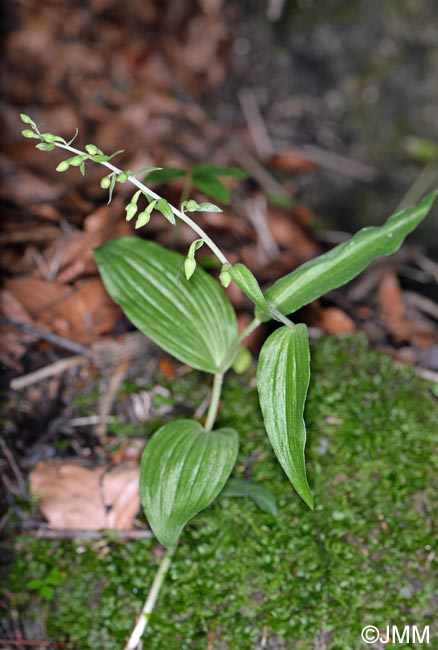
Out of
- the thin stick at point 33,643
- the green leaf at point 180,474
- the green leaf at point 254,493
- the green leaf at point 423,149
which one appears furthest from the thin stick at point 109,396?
the green leaf at point 423,149

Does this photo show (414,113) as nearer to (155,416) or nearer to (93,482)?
(155,416)

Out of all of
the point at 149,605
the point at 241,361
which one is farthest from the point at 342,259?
the point at 149,605

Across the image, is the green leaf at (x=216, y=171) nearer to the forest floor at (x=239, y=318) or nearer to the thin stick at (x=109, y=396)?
the forest floor at (x=239, y=318)

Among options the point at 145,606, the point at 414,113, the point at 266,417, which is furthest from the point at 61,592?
the point at 414,113

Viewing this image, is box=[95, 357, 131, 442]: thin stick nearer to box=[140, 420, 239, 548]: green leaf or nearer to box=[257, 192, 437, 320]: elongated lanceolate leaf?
box=[140, 420, 239, 548]: green leaf

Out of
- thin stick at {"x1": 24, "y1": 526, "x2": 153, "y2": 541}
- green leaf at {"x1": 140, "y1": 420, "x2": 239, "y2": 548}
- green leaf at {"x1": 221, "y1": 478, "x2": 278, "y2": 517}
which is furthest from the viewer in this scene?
thin stick at {"x1": 24, "y1": 526, "x2": 153, "y2": 541}

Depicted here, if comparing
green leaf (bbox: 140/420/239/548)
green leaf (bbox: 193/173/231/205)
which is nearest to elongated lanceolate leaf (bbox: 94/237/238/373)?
green leaf (bbox: 140/420/239/548)
